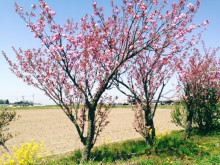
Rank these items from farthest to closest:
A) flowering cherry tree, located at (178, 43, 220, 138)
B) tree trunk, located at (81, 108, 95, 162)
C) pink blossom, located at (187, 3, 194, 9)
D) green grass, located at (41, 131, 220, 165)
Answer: flowering cherry tree, located at (178, 43, 220, 138)
tree trunk, located at (81, 108, 95, 162)
pink blossom, located at (187, 3, 194, 9)
green grass, located at (41, 131, 220, 165)

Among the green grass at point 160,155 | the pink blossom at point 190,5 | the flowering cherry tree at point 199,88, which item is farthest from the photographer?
the flowering cherry tree at point 199,88

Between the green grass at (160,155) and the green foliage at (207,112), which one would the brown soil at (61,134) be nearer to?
the green grass at (160,155)

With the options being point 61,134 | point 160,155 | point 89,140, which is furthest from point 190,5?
point 61,134

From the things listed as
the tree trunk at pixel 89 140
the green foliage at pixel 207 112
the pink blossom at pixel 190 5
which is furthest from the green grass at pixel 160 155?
the pink blossom at pixel 190 5

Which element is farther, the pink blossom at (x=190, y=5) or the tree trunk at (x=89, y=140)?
the tree trunk at (x=89, y=140)

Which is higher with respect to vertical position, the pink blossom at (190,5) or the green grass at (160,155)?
the pink blossom at (190,5)

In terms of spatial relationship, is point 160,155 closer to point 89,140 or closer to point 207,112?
point 89,140

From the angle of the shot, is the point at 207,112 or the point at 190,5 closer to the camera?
the point at 190,5

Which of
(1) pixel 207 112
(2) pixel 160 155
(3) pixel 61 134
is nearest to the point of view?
(2) pixel 160 155

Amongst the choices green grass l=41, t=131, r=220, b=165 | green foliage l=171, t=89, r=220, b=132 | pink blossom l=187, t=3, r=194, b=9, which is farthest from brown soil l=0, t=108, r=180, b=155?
pink blossom l=187, t=3, r=194, b=9

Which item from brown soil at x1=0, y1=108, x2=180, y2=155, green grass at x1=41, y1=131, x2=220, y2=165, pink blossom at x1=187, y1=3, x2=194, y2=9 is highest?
pink blossom at x1=187, y1=3, x2=194, y2=9

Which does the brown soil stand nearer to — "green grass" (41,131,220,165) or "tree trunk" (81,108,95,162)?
"green grass" (41,131,220,165)

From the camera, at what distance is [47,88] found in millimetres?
6797

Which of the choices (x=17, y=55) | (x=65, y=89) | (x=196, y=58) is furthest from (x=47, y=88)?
(x=196, y=58)
